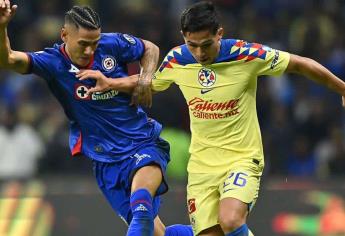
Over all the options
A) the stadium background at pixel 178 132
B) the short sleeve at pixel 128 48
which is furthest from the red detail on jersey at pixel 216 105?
the stadium background at pixel 178 132

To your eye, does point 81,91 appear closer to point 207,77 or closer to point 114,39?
point 114,39

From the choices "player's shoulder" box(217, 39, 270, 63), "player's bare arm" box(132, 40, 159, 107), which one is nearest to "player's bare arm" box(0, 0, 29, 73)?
"player's bare arm" box(132, 40, 159, 107)

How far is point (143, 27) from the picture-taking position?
14773 mm

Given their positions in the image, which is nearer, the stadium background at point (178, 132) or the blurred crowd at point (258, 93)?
the stadium background at point (178, 132)

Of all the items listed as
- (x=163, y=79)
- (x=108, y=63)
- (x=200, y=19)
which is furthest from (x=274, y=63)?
(x=108, y=63)

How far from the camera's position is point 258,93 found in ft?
45.7

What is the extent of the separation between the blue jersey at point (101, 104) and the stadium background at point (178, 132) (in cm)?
331

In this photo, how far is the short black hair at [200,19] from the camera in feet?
24.6

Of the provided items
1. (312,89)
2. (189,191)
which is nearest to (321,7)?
(312,89)

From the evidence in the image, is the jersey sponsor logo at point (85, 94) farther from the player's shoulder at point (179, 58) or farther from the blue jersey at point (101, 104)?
the player's shoulder at point (179, 58)

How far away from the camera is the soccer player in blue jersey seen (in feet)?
24.9

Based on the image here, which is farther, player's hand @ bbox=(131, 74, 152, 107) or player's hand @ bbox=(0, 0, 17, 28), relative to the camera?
player's hand @ bbox=(131, 74, 152, 107)

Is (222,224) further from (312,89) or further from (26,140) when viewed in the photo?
(312,89)

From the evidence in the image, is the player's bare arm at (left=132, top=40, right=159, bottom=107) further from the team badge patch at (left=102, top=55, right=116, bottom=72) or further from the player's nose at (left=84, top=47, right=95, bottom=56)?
the player's nose at (left=84, top=47, right=95, bottom=56)
